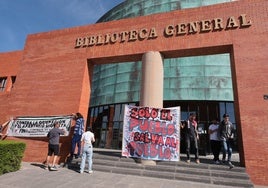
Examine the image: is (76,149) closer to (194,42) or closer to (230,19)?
Result: (194,42)

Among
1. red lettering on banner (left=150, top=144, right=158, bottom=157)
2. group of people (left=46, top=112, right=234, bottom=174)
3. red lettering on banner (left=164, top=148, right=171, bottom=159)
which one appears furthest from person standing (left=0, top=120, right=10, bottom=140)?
red lettering on banner (left=164, top=148, right=171, bottom=159)

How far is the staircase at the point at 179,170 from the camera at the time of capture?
6.93m

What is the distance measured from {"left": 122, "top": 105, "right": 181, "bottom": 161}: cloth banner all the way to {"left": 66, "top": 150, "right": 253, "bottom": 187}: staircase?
404mm

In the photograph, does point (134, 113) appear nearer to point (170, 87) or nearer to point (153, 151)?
point (153, 151)

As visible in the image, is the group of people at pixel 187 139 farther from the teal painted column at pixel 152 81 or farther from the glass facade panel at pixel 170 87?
the glass facade panel at pixel 170 87

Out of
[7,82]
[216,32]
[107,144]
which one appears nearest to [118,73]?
[107,144]

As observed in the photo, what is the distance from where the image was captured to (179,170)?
Result: 25.0ft

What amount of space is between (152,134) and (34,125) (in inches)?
241

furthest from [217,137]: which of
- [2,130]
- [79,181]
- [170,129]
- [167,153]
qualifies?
[2,130]

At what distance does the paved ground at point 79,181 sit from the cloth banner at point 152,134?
1422 millimetres

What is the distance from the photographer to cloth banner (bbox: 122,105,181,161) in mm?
8562

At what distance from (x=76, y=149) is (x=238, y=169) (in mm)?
6792

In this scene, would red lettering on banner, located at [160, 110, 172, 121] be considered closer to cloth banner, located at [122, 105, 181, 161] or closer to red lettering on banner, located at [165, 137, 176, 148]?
cloth banner, located at [122, 105, 181, 161]

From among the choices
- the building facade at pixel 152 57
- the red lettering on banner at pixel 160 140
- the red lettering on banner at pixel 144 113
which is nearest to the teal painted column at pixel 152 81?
A: the building facade at pixel 152 57
